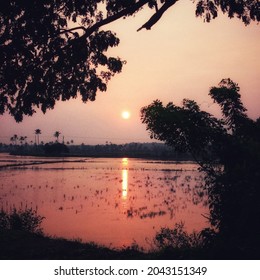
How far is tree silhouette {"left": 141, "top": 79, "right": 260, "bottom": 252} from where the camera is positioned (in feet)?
21.8

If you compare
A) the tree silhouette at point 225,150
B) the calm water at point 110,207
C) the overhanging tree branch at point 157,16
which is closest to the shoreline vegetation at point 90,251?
the tree silhouette at point 225,150

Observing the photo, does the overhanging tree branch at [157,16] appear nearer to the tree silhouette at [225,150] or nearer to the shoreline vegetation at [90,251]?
the tree silhouette at [225,150]

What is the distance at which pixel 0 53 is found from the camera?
947 cm

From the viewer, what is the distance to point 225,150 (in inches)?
311

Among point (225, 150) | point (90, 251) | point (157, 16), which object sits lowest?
point (90, 251)

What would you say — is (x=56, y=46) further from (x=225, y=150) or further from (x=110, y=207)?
(x=110, y=207)

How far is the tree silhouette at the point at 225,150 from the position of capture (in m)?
Result: 6.64

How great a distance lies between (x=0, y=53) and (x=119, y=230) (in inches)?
494

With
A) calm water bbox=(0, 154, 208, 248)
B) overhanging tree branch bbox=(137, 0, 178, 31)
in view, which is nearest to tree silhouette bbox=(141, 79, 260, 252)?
overhanging tree branch bbox=(137, 0, 178, 31)

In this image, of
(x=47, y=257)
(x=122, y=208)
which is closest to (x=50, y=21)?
(x=47, y=257)

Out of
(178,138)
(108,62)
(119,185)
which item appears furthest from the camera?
(119,185)

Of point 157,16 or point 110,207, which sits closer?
point 157,16

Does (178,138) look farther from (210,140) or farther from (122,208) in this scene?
(122,208)

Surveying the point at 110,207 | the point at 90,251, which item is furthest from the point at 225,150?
the point at 110,207
